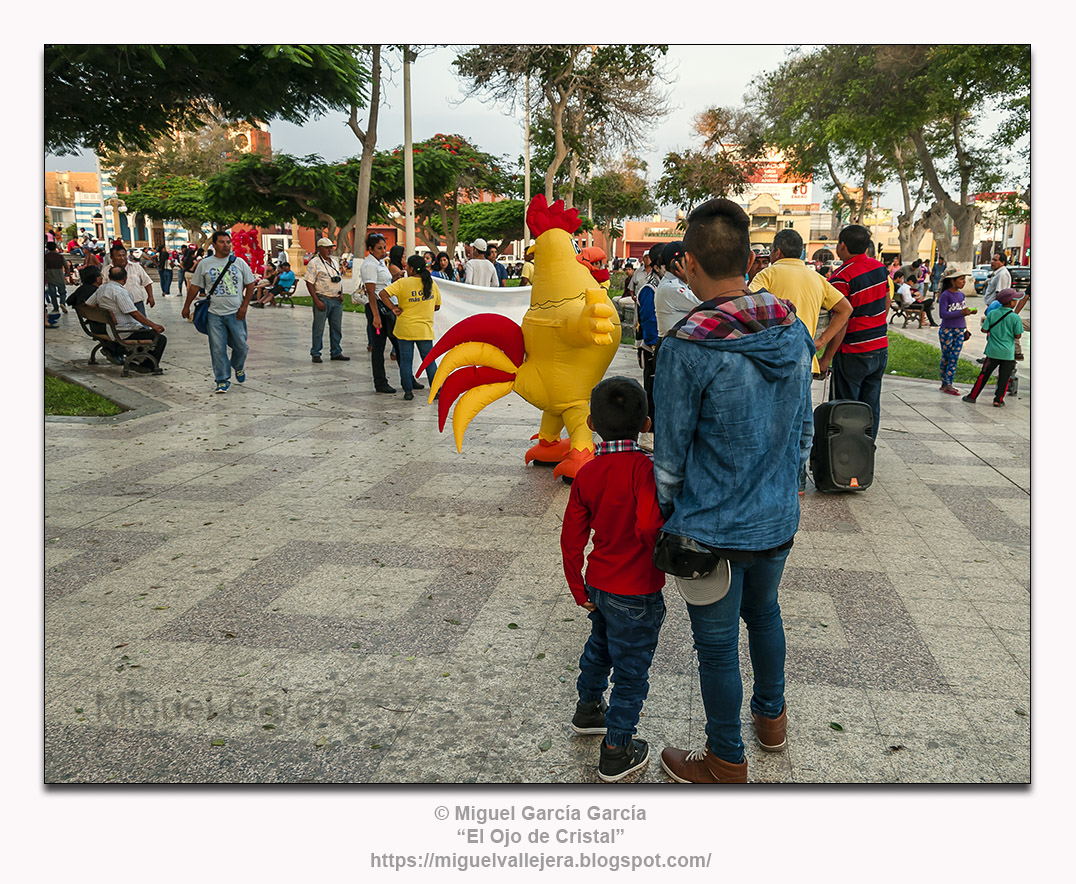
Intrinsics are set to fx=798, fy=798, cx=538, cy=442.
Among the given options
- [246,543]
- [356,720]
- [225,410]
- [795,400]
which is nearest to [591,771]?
[356,720]

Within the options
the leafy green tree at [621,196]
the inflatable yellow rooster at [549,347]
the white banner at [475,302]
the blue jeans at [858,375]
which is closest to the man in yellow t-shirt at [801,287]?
the blue jeans at [858,375]

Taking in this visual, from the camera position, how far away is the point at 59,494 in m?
5.35

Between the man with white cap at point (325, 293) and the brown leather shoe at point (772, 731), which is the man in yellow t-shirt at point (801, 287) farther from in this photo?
the man with white cap at point (325, 293)

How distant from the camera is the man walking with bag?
344 inches

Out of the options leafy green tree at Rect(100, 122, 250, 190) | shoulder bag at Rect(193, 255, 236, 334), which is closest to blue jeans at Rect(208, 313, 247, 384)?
shoulder bag at Rect(193, 255, 236, 334)

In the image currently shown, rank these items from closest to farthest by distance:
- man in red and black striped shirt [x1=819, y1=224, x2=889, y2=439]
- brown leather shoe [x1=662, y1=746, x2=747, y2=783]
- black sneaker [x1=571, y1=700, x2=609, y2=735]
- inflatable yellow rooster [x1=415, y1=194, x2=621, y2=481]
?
brown leather shoe [x1=662, y1=746, x2=747, y2=783]
black sneaker [x1=571, y1=700, x2=609, y2=735]
inflatable yellow rooster [x1=415, y1=194, x2=621, y2=481]
man in red and black striped shirt [x1=819, y1=224, x2=889, y2=439]

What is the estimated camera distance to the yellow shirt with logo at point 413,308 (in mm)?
8445

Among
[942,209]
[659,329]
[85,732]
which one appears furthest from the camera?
[942,209]

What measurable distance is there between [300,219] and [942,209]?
2243 centimetres

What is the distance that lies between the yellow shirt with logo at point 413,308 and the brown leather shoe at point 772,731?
21.2ft

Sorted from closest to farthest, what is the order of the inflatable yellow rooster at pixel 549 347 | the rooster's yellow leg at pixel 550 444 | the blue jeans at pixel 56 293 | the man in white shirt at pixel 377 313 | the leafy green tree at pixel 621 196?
1. the inflatable yellow rooster at pixel 549 347
2. the rooster's yellow leg at pixel 550 444
3. the man in white shirt at pixel 377 313
4. the blue jeans at pixel 56 293
5. the leafy green tree at pixel 621 196

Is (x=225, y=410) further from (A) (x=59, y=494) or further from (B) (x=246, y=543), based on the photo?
(B) (x=246, y=543)

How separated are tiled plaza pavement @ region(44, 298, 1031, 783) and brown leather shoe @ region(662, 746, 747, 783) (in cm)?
7

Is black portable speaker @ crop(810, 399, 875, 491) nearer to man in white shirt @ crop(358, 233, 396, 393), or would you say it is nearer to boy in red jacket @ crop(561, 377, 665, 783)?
boy in red jacket @ crop(561, 377, 665, 783)
